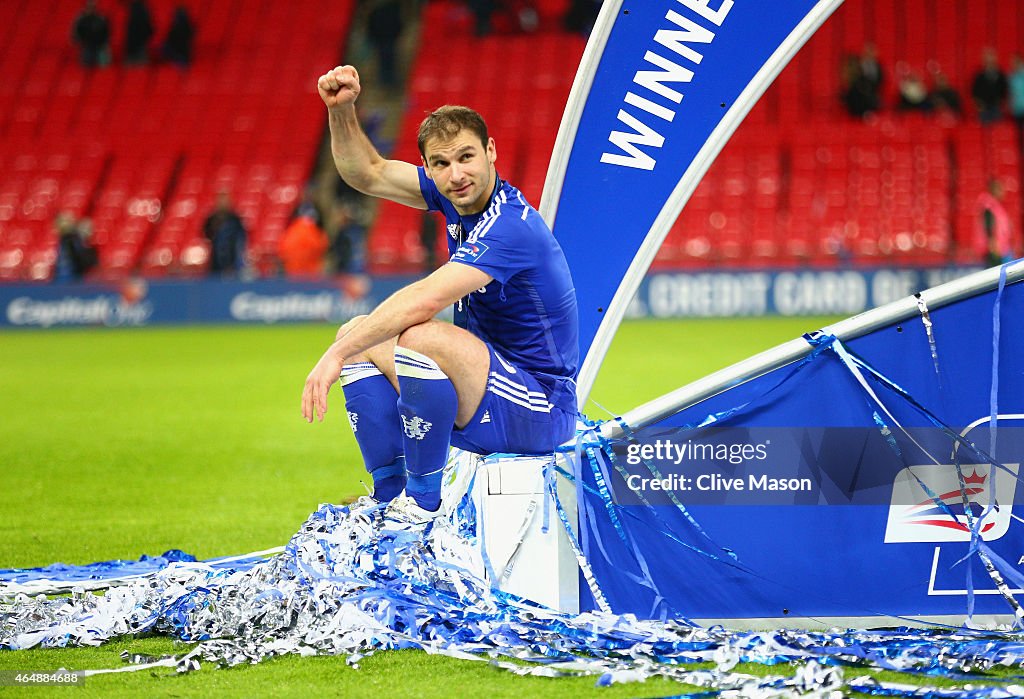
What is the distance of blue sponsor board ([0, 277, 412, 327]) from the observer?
61.7ft

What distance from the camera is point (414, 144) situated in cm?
2269

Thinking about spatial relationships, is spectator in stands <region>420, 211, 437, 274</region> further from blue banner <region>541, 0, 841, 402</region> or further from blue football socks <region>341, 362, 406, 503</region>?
blue football socks <region>341, 362, 406, 503</region>

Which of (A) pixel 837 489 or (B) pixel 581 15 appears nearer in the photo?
(A) pixel 837 489

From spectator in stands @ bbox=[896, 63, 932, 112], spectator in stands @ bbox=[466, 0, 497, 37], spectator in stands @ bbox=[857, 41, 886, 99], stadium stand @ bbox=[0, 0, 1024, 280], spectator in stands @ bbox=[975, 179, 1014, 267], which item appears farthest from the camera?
spectator in stands @ bbox=[466, 0, 497, 37]

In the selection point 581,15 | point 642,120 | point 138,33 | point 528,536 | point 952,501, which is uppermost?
point 581,15

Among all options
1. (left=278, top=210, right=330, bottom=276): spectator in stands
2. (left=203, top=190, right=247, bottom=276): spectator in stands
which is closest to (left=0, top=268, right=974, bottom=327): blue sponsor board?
(left=278, top=210, right=330, bottom=276): spectator in stands

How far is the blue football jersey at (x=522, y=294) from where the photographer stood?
415cm

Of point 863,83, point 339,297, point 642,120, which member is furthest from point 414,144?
point 642,120

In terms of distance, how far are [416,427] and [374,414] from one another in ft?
1.31

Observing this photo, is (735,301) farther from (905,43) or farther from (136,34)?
(136,34)

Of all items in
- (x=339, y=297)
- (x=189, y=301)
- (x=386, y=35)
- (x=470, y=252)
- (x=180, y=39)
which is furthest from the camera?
(x=180, y=39)

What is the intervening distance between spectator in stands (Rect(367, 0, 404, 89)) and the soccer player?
66.3ft

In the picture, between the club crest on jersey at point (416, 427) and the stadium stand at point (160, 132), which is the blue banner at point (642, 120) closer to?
the club crest on jersey at point (416, 427)

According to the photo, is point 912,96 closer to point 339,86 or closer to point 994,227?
point 994,227
